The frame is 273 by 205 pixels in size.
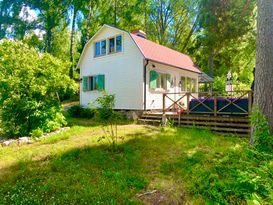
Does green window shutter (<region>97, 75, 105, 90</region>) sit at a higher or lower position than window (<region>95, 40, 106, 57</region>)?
lower

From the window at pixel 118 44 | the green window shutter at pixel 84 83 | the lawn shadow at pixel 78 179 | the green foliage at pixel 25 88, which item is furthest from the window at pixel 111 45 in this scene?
the lawn shadow at pixel 78 179

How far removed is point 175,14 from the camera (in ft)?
96.0

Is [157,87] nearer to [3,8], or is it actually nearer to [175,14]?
[175,14]

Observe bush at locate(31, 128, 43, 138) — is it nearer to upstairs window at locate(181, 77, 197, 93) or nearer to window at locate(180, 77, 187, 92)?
window at locate(180, 77, 187, 92)

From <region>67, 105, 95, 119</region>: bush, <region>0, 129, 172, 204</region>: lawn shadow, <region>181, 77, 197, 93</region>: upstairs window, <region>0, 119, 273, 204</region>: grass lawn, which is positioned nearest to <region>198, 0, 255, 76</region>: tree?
<region>181, 77, 197, 93</region>: upstairs window

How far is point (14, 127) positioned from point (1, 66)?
105 inches

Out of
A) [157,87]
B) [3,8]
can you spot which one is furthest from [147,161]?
[3,8]

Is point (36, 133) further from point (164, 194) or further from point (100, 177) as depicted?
point (164, 194)

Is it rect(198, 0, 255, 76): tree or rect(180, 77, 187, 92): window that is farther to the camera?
rect(198, 0, 255, 76): tree

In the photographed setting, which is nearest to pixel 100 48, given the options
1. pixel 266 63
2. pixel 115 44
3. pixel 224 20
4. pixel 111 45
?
pixel 111 45

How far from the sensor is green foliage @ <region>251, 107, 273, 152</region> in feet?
16.8

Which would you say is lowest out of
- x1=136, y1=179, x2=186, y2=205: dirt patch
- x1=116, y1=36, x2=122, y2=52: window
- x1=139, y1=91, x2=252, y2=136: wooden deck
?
x1=136, y1=179, x2=186, y2=205: dirt patch

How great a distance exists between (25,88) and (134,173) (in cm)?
673

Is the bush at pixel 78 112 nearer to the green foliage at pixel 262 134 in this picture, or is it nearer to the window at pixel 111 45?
the window at pixel 111 45
